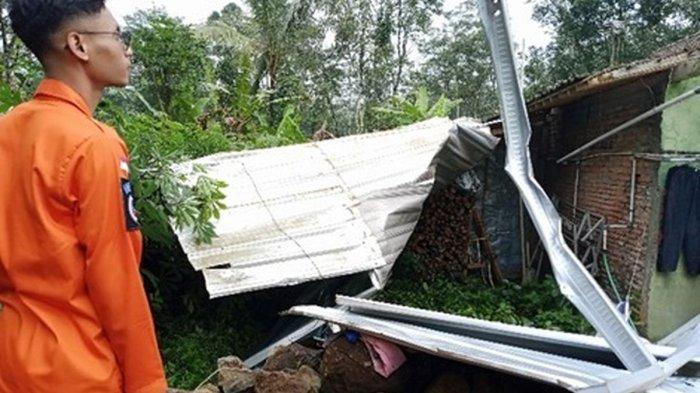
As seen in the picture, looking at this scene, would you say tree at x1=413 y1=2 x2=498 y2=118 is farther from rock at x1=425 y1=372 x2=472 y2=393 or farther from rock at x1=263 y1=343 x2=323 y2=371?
rock at x1=425 y1=372 x2=472 y2=393

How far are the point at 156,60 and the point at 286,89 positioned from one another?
15.5ft

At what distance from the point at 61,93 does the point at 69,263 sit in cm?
38

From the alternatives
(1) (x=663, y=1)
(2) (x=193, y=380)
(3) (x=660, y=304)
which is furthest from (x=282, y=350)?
(1) (x=663, y=1)

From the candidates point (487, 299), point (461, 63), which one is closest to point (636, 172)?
point (487, 299)

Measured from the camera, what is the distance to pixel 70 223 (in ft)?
3.82

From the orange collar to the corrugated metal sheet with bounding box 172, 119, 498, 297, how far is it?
10.2ft

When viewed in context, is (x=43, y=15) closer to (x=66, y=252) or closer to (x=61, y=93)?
(x=61, y=93)

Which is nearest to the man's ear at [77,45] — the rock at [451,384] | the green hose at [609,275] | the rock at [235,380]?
the rock at [451,384]

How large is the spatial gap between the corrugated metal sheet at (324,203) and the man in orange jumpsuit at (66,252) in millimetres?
3064

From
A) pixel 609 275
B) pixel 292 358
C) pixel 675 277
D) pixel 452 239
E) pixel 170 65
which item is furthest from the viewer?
pixel 452 239

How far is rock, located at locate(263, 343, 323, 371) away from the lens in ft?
12.8

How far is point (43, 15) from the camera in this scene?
4.13ft

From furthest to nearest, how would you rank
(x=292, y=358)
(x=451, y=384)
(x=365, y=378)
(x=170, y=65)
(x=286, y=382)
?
(x=170, y=65) → (x=292, y=358) → (x=286, y=382) → (x=365, y=378) → (x=451, y=384)

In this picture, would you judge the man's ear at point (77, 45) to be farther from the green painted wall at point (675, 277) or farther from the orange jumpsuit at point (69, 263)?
the green painted wall at point (675, 277)
